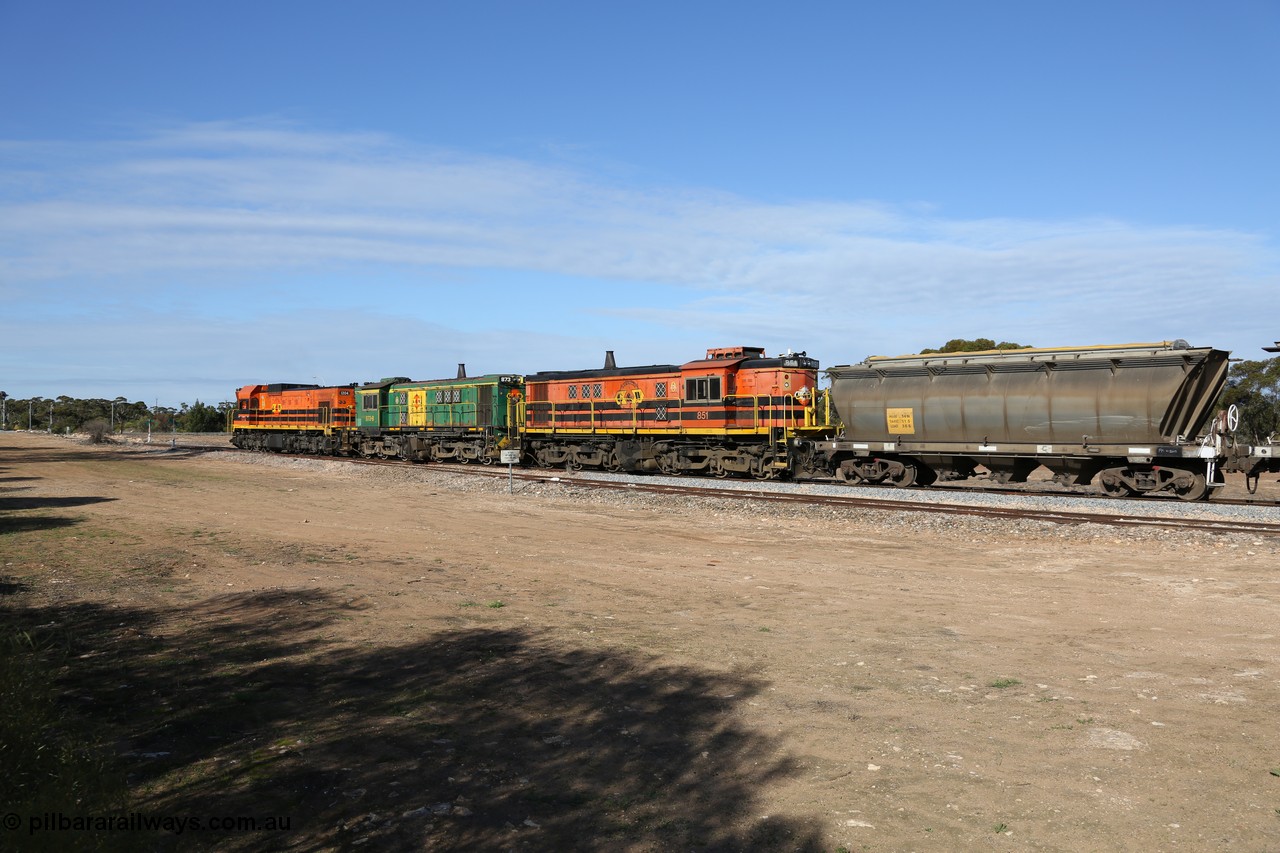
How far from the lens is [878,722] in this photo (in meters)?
7.00

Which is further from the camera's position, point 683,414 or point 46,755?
point 683,414

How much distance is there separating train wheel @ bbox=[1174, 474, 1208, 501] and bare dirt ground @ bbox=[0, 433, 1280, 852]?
5.79m

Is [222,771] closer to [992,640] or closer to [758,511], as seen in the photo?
[992,640]

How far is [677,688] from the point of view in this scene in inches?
308

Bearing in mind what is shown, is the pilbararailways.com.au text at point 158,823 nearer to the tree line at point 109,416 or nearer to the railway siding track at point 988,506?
the railway siding track at point 988,506

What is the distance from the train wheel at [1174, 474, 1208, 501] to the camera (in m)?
20.5

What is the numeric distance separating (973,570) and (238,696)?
436 inches

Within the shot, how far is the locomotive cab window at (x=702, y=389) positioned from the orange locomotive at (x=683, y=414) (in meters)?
0.03

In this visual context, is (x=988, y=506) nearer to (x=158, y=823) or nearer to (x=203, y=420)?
(x=158, y=823)

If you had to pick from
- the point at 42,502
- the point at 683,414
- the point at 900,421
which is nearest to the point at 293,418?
the point at 42,502

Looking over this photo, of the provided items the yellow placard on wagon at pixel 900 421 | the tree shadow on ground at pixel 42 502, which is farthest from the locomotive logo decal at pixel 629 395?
the tree shadow on ground at pixel 42 502

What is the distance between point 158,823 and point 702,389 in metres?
24.5

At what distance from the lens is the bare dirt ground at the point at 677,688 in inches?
209

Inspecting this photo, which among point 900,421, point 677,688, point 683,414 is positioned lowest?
point 677,688
